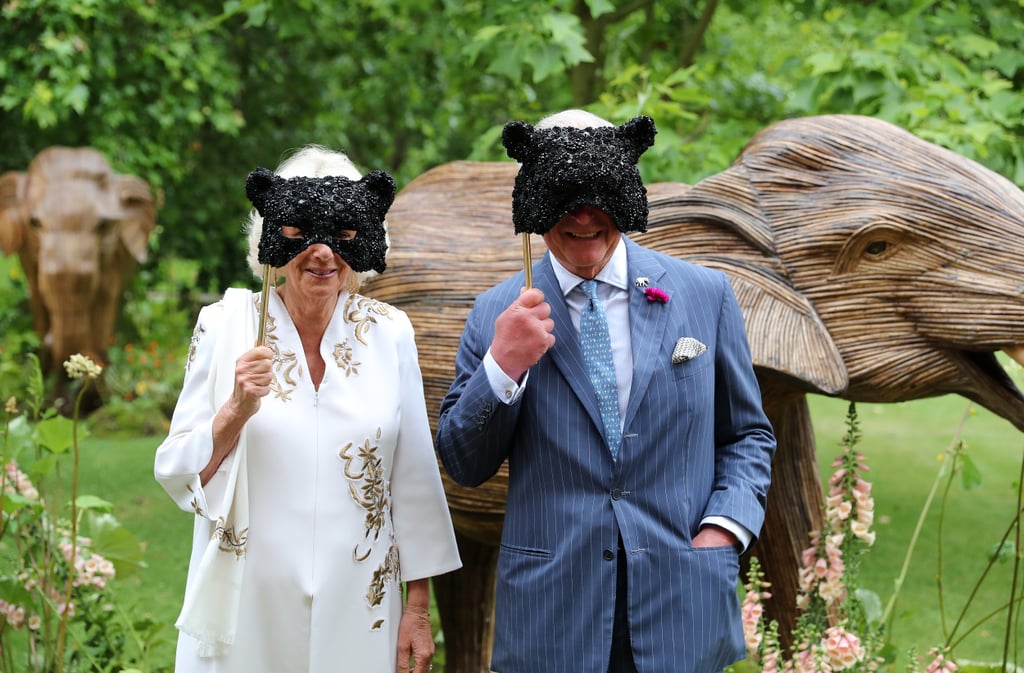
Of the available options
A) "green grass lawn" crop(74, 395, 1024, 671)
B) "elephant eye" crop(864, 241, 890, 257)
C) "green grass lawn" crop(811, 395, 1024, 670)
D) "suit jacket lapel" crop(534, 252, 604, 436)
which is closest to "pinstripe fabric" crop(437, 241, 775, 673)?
"suit jacket lapel" crop(534, 252, 604, 436)

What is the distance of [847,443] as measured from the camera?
8.75 feet

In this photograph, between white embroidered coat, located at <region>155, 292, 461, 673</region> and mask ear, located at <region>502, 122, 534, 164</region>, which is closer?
mask ear, located at <region>502, 122, 534, 164</region>

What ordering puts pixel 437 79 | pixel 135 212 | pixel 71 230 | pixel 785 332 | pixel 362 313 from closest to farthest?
pixel 362 313 → pixel 785 332 → pixel 71 230 → pixel 135 212 → pixel 437 79

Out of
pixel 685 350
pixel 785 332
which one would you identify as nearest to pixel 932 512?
pixel 785 332

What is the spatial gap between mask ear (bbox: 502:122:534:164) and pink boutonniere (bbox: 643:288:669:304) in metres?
0.35

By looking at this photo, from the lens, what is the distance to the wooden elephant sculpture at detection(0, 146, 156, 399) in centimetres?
821

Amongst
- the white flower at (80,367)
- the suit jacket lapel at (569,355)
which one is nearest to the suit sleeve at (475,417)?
the suit jacket lapel at (569,355)

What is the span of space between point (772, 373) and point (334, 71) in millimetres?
7738

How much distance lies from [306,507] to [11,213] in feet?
23.3

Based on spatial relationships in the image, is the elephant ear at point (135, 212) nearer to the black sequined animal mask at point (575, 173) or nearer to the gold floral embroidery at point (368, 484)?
the gold floral embroidery at point (368, 484)

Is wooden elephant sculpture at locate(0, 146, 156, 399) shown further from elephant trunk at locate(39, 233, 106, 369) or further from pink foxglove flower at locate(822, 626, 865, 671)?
pink foxglove flower at locate(822, 626, 865, 671)

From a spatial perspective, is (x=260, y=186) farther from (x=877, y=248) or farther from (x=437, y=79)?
(x=437, y=79)

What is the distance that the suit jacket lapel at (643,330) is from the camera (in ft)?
7.08

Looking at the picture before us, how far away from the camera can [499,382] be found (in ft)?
6.81
